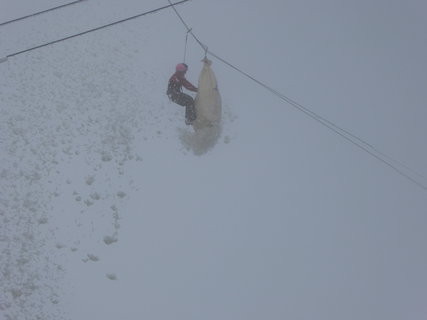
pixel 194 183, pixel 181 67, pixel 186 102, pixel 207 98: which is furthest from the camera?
pixel 194 183

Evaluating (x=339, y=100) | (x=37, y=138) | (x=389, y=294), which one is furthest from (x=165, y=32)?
(x=389, y=294)

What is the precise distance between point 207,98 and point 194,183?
1.43 m

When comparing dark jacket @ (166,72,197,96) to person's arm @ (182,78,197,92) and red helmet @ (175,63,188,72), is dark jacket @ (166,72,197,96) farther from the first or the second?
red helmet @ (175,63,188,72)

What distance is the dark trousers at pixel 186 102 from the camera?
699 centimetres

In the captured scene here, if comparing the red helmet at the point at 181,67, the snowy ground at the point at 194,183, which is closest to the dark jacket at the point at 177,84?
the red helmet at the point at 181,67

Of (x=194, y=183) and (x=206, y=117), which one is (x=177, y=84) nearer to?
(x=206, y=117)

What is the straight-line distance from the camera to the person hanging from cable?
22.7 feet

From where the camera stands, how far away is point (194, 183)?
7105mm

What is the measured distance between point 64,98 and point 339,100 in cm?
503

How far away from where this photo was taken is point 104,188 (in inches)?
272

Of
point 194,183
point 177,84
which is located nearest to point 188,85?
point 177,84

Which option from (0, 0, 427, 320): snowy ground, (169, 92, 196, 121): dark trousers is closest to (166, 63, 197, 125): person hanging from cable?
(169, 92, 196, 121): dark trousers

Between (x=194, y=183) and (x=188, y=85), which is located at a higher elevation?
(x=188, y=85)

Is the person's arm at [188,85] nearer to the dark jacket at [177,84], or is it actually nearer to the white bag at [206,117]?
the dark jacket at [177,84]
